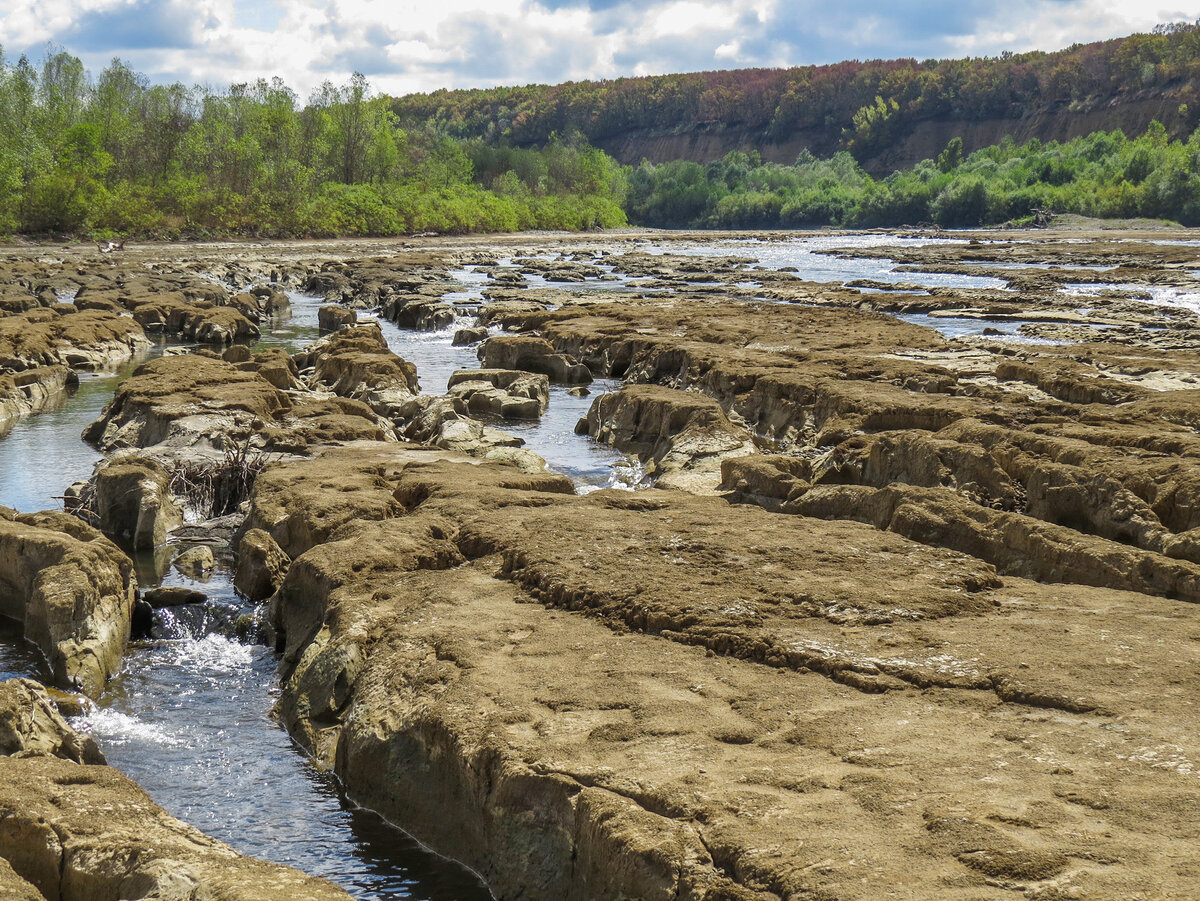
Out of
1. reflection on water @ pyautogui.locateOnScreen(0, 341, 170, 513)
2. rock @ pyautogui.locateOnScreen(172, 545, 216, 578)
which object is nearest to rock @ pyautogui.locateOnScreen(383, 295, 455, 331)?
reflection on water @ pyautogui.locateOnScreen(0, 341, 170, 513)

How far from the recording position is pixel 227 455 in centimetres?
1526

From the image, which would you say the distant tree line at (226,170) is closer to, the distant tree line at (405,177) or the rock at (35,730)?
the distant tree line at (405,177)

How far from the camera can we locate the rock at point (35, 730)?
7266mm

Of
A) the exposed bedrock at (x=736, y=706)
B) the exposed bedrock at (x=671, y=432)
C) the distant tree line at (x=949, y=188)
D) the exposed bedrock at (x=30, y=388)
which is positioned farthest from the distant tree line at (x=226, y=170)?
the exposed bedrock at (x=736, y=706)

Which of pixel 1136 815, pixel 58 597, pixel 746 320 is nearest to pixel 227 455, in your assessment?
pixel 58 597

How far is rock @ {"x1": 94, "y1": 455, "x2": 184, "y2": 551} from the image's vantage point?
13.3 metres

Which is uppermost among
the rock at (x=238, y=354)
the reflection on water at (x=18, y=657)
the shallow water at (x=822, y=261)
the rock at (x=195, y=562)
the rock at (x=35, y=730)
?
the shallow water at (x=822, y=261)

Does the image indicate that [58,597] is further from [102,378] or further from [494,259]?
[494,259]

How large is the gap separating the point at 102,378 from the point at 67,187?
→ 44302mm

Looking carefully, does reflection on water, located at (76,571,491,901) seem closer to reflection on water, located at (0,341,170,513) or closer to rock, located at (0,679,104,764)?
rock, located at (0,679,104,764)

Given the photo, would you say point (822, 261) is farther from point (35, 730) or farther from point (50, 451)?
point (35, 730)

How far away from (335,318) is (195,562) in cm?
2333

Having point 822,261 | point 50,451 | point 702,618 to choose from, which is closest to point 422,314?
point 50,451

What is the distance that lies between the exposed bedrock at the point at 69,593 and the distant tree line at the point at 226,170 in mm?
58064
